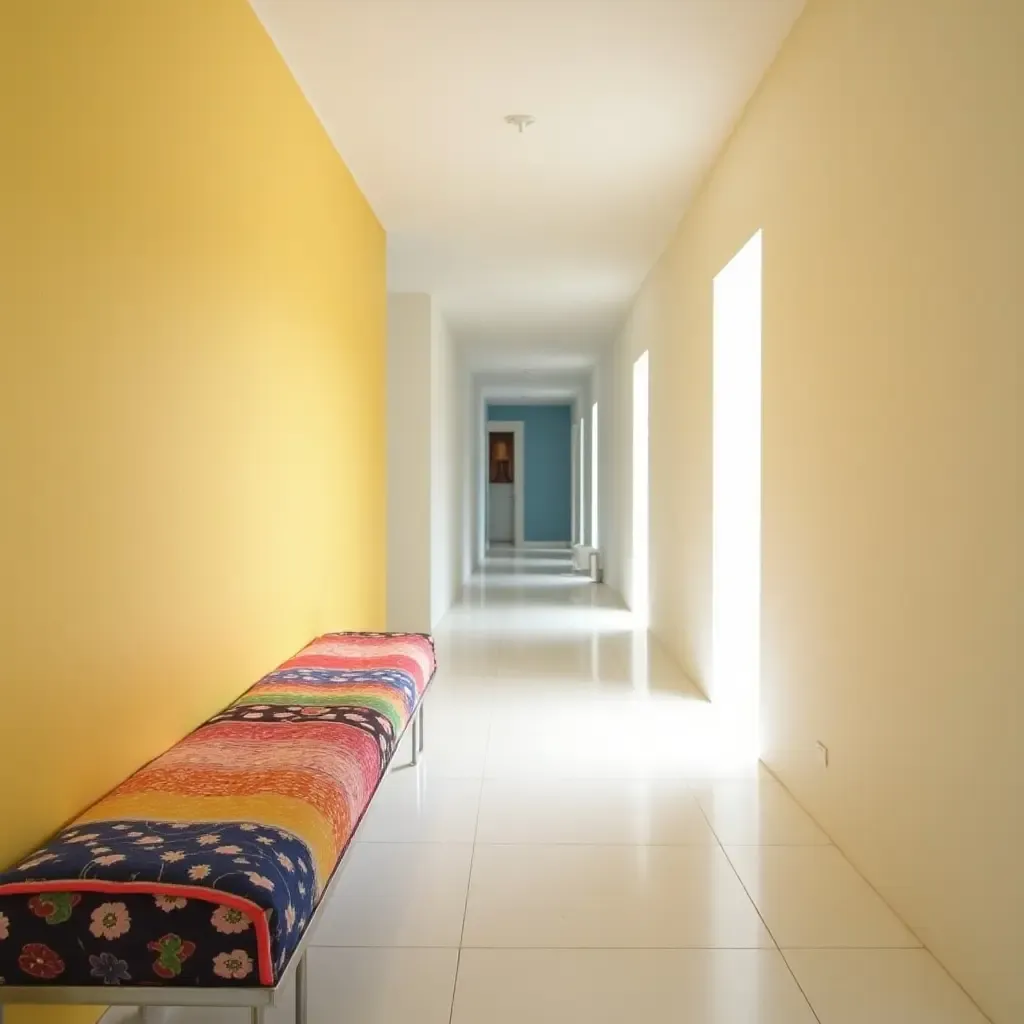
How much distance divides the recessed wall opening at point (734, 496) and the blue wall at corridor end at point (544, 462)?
48.1 ft

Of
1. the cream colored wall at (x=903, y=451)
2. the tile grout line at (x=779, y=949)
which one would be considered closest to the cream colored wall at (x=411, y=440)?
the cream colored wall at (x=903, y=451)

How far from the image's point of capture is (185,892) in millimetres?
1668

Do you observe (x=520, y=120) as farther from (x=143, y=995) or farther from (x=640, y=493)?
(x=640, y=493)

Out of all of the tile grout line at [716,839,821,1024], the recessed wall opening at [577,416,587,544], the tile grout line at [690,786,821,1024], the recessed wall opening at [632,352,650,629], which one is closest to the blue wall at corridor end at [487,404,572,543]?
the recessed wall opening at [577,416,587,544]

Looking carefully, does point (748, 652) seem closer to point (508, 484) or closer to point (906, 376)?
point (906, 376)

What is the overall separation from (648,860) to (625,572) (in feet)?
22.8

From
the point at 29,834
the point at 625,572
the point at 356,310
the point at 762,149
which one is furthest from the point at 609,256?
the point at 29,834

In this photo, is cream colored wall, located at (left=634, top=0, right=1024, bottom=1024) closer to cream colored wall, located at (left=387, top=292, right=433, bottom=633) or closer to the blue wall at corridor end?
cream colored wall, located at (left=387, top=292, right=433, bottom=633)

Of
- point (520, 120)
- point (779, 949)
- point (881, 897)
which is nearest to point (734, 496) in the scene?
point (520, 120)

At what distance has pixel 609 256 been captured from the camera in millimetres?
7113

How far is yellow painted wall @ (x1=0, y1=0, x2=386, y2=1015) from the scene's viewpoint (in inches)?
77.2

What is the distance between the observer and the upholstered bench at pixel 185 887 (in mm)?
1665

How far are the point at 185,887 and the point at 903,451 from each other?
207 cm

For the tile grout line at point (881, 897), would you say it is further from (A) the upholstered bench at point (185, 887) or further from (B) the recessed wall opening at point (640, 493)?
(B) the recessed wall opening at point (640, 493)
